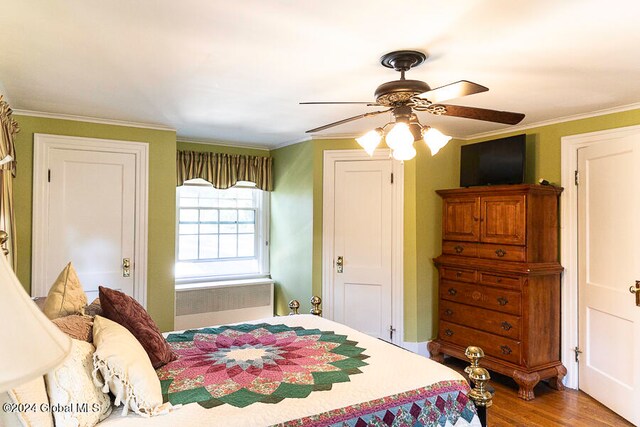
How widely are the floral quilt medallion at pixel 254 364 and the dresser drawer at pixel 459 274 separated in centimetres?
177

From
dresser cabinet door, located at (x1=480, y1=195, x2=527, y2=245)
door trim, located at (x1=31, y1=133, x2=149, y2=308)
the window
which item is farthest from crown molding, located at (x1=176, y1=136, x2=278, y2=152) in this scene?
dresser cabinet door, located at (x1=480, y1=195, x2=527, y2=245)

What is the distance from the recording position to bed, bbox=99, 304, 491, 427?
164 cm

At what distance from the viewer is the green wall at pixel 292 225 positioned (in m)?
4.55

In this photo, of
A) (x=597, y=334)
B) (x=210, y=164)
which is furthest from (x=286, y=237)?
(x=597, y=334)

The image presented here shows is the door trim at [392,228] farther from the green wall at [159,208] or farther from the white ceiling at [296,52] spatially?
the green wall at [159,208]

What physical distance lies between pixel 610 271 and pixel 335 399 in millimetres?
2638

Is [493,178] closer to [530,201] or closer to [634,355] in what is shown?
[530,201]

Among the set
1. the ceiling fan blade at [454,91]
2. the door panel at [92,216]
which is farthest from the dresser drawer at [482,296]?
the door panel at [92,216]

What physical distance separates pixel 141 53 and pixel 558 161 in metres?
3.44

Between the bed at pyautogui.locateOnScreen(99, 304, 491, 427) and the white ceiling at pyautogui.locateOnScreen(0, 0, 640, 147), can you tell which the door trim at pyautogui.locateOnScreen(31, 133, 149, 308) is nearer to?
the white ceiling at pyautogui.locateOnScreen(0, 0, 640, 147)

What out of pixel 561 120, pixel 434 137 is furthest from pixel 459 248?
pixel 434 137

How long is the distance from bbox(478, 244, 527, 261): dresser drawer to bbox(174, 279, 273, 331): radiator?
2562 mm

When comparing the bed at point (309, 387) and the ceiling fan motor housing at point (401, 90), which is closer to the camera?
the bed at point (309, 387)

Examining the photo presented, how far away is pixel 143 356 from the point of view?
179 cm
